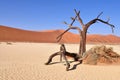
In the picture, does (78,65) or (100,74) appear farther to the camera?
(78,65)

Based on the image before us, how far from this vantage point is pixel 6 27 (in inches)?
4262

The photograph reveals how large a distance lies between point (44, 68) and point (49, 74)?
1516 mm

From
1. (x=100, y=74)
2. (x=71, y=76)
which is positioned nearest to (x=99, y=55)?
(x=100, y=74)

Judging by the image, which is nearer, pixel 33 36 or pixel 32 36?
pixel 32 36

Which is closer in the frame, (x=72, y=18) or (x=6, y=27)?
(x=72, y=18)

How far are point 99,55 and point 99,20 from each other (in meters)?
3.51

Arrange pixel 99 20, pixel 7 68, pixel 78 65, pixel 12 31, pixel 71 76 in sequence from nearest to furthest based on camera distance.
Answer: pixel 71 76, pixel 7 68, pixel 78 65, pixel 99 20, pixel 12 31

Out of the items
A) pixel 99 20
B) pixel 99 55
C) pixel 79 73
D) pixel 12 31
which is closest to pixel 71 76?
A: pixel 79 73

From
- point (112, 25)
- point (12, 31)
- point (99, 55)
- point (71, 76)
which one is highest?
point (12, 31)

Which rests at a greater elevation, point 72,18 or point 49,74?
point 72,18

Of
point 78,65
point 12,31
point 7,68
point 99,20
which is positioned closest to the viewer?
point 7,68

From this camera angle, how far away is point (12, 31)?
342ft

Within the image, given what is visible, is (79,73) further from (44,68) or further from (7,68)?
(7,68)

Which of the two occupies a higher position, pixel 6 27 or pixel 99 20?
pixel 6 27
